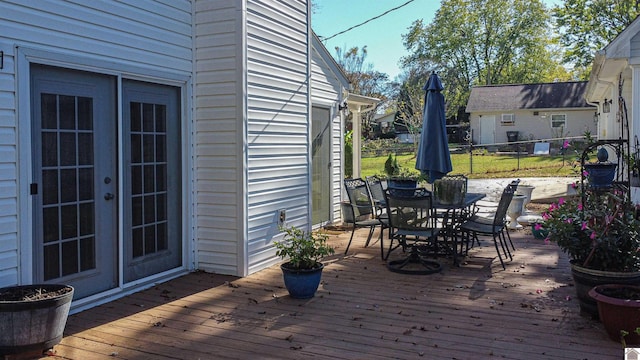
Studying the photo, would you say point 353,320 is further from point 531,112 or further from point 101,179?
point 531,112

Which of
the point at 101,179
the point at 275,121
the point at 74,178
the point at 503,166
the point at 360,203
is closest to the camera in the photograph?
the point at 74,178

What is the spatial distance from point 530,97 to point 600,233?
25.0m

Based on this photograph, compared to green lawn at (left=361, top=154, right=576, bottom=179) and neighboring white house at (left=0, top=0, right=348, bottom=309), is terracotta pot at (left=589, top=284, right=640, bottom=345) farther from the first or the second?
green lawn at (left=361, top=154, right=576, bottom=179)

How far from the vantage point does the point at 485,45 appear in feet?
119

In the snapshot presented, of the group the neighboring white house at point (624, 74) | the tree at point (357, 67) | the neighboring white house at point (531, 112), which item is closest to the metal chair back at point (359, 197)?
the neighboring white house at point (624, 74)

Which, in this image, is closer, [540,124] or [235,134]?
[235,134]

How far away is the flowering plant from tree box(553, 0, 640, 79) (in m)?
23.0

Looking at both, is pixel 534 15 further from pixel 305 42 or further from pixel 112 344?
pixel 112 344

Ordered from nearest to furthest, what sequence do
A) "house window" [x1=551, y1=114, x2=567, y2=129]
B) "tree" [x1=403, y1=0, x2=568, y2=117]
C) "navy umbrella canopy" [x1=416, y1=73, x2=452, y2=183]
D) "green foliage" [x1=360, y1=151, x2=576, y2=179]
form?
"navy umbrella canopy" [x1=416, y1=73, x2=452, y2=183] → "green foliage" [x1=360, y1=151, x2=576, y2=179] → "house window" [x1=551, y1=114, x2=567, y2=129] → "tree" [x1=403, y1=0, x2=568, y2=117]

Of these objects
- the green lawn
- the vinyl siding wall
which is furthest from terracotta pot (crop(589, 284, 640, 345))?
the green lawn

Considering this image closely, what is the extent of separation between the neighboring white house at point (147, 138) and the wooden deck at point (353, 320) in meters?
0.40

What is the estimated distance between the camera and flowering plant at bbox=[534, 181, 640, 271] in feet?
12.7

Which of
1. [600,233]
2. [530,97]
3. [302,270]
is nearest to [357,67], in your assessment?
[530,97]

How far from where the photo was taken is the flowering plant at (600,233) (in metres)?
3.86
